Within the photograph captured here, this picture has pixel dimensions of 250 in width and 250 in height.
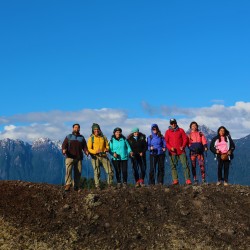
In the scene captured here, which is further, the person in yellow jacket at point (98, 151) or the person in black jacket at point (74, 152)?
the person in yellow jacket at point (98, 151)

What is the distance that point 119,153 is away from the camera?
2069 cm

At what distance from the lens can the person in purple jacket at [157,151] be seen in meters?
21.5

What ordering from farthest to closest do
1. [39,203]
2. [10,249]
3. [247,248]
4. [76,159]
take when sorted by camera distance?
[76,159] → [39,203] → [247,248] → [10,249]

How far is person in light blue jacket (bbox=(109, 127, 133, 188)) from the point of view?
2069 cm

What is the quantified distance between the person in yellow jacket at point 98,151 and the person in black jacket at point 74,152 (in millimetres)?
420

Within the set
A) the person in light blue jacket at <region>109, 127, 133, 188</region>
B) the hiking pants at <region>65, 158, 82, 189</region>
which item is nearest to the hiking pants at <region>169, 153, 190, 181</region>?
the person in light blue jacket at <region>109, 127, 133, 188</region>

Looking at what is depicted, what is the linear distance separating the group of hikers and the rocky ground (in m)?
1.20

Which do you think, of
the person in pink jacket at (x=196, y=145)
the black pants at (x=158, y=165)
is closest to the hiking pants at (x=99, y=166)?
the black pants at (x=158, y=165)

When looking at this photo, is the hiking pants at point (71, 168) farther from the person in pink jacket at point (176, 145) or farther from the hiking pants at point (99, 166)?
the person in pink jacket at point (176, 145)

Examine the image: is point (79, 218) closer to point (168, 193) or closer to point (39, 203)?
point (39, 203)

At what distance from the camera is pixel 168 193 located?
64.5 ft

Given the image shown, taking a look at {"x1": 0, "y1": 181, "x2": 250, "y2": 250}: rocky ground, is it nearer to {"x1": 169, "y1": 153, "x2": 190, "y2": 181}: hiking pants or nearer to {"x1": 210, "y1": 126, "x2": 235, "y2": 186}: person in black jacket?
{"x1": 169, "y1": 153, "x2": 190, "y2": 181}: hiking pants

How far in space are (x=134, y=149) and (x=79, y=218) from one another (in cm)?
543

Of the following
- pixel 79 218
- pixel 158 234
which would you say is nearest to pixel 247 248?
pixel 158 234
